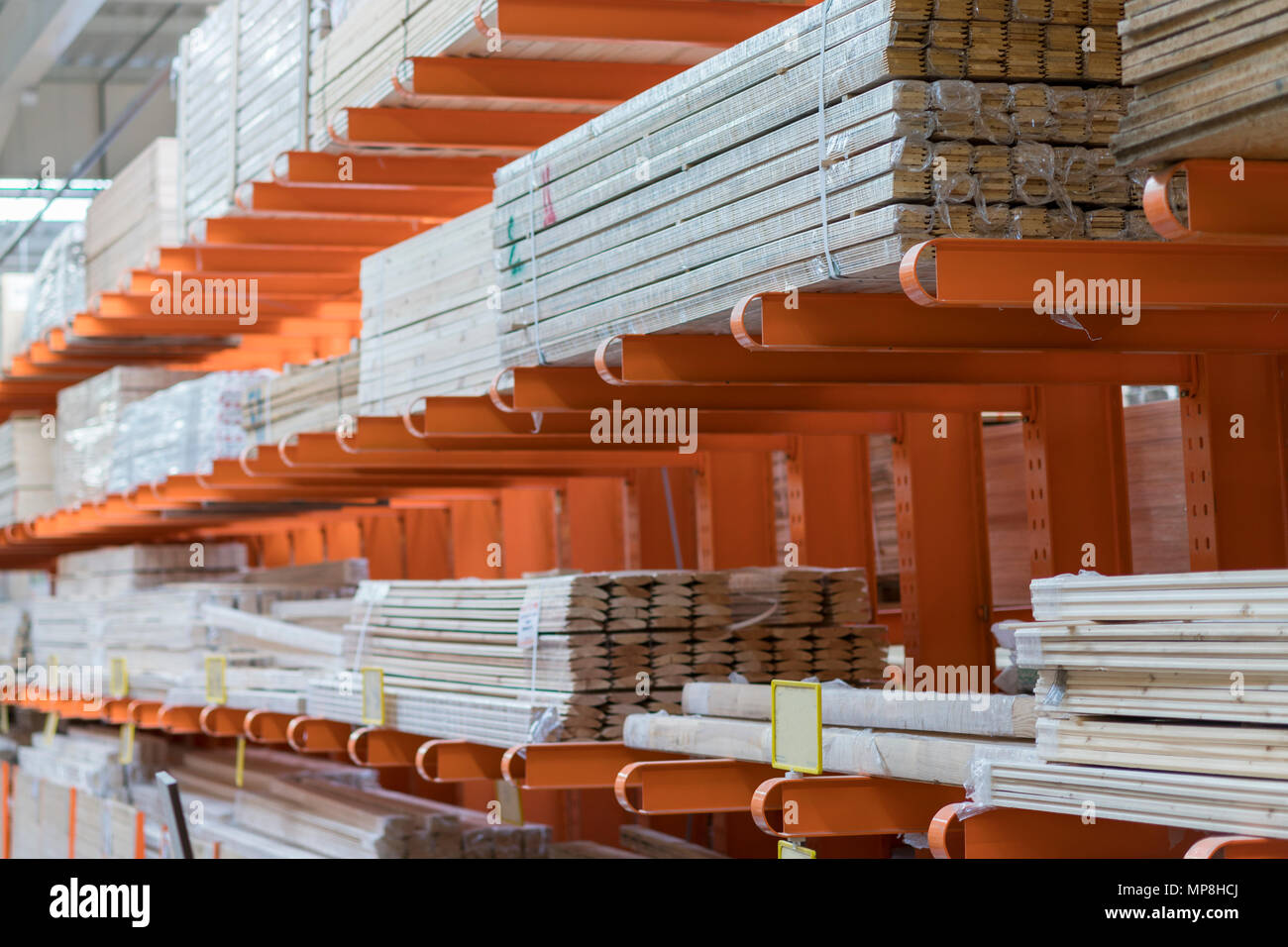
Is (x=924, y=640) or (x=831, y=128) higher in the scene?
(x=831, y=128)

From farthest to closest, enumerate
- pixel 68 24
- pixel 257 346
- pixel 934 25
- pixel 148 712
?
pixel 68 24
pixel 257 346
pixel 148 712
pixel 934 25

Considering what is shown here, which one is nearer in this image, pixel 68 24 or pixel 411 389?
pixel 411 389

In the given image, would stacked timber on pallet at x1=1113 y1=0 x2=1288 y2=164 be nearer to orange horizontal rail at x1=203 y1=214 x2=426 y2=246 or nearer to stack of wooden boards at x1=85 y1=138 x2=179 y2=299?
orange horizontal rail at x1=203 y1=214 x2=426 y2=246

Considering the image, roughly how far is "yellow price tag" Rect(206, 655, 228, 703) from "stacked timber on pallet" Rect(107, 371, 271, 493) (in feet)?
3.53

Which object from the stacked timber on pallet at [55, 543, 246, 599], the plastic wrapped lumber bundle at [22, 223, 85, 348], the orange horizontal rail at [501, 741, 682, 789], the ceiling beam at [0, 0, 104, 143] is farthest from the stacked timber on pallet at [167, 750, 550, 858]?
the ceiling beam at [0, 0, 104, 143]

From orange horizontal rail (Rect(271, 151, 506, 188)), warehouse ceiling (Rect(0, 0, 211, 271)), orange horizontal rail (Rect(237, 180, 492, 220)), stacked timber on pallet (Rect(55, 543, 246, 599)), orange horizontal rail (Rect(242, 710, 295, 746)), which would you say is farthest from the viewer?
warehouse ceiling (Rect(0, 0, 211, 271))

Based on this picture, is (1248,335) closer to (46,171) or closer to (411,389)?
(411,389)

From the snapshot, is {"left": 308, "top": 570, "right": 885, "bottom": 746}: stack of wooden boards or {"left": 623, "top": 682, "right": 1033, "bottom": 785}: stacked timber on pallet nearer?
{"left": 623, "top": 682, "right": 1033, "bottom": 785}: stacked timber on pallet

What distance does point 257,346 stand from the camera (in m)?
11.6

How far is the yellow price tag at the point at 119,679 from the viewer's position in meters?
10.3

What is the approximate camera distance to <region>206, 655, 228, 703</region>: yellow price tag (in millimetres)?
8594

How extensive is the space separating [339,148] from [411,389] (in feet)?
3.43

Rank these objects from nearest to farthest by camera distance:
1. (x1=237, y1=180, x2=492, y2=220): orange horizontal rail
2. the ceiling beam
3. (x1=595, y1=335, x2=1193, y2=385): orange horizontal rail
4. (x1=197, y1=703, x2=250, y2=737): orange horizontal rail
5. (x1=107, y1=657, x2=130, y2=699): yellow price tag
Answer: (x1=595, y1=335, x2=1193, y2=385): orange horizontal rail
(x1=237, y1=180, x2=492, y2=220): orange horizontal rail
(x1=197, y1=703, x2=250, y2=737): orange horizontal rail
(x1=107, y1=657, x2=130, y2=699): yellow price tag
the ceiling beam

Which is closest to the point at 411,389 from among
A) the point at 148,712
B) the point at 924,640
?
the point at 924,640
